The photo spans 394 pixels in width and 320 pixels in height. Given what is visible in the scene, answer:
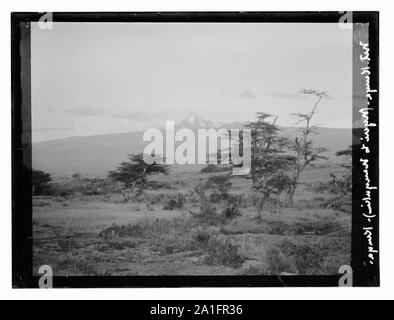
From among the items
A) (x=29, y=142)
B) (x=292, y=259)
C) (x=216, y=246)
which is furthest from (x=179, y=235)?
(x=29, y=142)

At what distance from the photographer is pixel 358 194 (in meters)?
6.44

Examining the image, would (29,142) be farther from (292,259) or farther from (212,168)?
(292,259)

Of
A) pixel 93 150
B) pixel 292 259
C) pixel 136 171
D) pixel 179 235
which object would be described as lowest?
pixel 292 259

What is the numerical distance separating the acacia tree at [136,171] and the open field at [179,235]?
0.06m

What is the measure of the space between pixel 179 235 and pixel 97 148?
0.74 meters

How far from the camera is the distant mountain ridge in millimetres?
6430

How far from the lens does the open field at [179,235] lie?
6426mm

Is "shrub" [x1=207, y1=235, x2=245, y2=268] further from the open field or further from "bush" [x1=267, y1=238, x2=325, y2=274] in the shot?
"bush" [x1=267, y1=238, x2=325, y2=274]

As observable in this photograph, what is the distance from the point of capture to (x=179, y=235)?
21.1 ft

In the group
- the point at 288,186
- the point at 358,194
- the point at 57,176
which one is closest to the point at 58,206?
the point at 57,176

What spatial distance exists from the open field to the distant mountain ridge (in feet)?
0.35

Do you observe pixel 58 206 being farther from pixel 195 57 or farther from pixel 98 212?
pixel 195 57

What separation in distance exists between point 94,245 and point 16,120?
906 mm

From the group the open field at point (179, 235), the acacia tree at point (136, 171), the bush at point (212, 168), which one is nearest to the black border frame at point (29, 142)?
the open field at point (179, 235)
